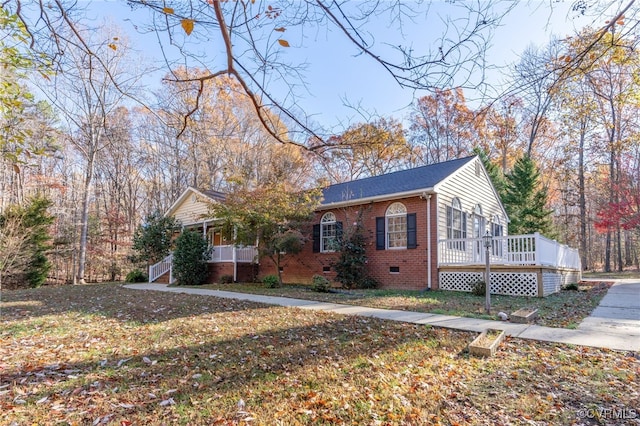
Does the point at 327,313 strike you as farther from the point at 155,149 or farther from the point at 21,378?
the point at 155,149

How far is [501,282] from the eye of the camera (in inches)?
422

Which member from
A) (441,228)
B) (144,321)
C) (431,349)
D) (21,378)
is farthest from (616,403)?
(441,228)

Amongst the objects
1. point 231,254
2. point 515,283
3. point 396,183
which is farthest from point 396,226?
point 231,254

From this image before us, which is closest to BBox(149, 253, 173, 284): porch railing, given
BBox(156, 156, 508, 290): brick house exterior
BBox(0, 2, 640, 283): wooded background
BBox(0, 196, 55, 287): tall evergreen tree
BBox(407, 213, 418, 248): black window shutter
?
BBox(156, 156, 508, 290): brick house exterior

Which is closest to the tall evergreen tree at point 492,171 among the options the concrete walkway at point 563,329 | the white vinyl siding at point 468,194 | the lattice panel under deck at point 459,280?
the white vinyl siding at point 468,194

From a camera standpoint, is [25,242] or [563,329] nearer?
[563,329]

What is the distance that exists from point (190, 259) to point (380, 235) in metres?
8.05

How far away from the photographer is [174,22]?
3381mm

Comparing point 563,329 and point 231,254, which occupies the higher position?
point 231,254

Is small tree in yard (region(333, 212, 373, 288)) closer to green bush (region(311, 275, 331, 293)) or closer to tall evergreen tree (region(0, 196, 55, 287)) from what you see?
green bush (region(311, 275, 331, 293))

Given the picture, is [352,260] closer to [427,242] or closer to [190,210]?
[427,242]

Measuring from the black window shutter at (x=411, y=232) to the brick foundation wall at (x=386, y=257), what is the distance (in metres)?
0.11

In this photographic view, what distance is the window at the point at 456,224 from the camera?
1219 cm

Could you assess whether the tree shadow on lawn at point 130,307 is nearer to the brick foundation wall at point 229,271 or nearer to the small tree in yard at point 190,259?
the small tree in yard at point 190,259
